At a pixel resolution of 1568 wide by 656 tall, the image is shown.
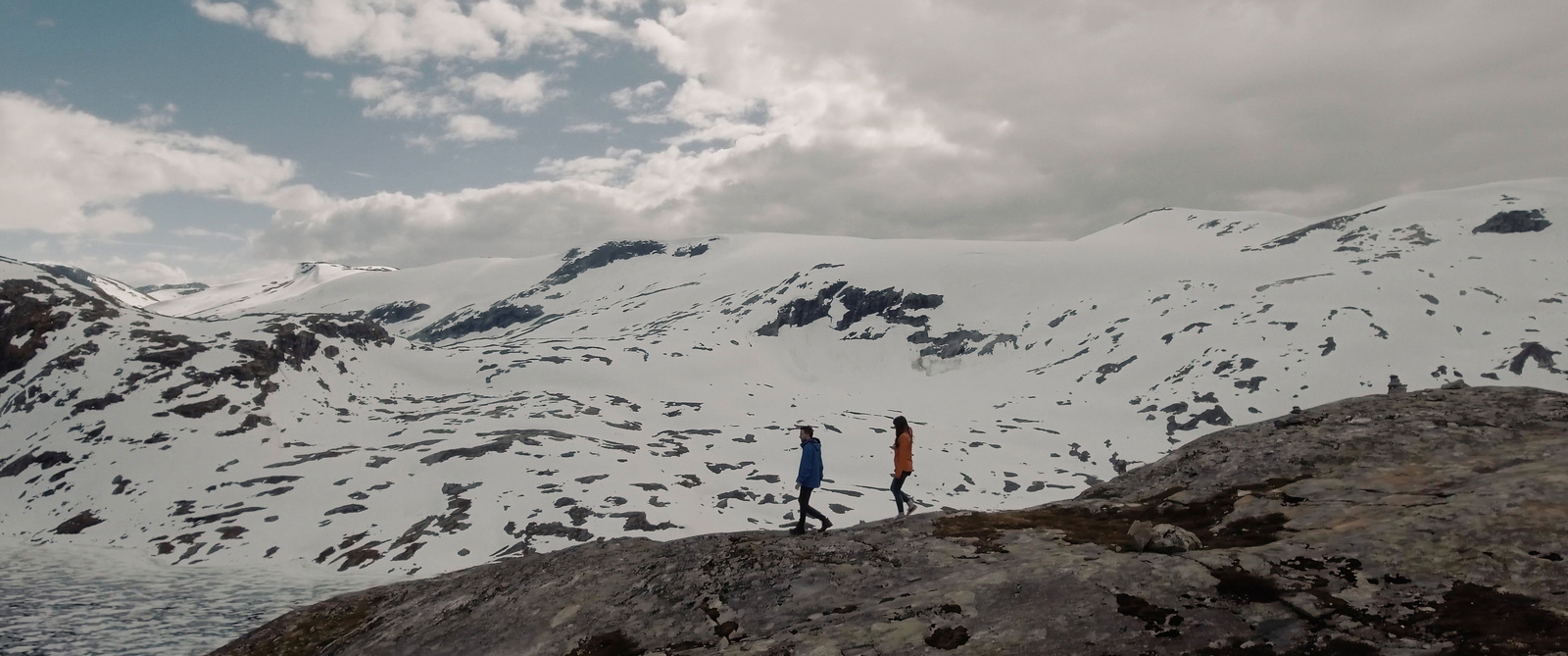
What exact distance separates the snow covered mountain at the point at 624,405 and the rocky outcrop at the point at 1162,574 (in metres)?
55.1

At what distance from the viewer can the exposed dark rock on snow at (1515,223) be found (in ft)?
535

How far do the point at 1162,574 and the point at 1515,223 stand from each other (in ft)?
730

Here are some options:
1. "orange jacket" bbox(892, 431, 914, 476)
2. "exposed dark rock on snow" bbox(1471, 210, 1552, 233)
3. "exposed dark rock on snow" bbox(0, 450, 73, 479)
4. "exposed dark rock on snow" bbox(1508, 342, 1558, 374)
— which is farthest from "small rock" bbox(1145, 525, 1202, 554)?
"exposed dark rock on snow" bbox(1471, 210, 1552, 233)

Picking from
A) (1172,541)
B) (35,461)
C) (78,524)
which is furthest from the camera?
(35,461)

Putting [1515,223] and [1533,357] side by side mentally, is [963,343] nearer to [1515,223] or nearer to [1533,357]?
[1533,357]

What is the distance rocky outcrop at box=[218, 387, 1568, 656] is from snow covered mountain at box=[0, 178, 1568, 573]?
181 ft

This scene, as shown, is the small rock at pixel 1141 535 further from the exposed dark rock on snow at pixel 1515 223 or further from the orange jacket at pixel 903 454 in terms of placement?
the exposed dark rock on snow at pixel 1515 223

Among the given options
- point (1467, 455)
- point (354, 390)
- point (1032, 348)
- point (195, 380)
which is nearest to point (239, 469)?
point (195, 380)

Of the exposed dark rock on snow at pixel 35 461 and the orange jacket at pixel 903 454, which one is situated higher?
the orange jacket at pixel 903 454

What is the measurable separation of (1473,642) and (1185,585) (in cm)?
325

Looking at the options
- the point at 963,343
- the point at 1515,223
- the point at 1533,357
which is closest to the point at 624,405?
the point at 963,343

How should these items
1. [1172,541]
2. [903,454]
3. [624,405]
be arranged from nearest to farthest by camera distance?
[1172,541] → [903,454] → [624,405]

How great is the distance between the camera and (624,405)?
125 meters

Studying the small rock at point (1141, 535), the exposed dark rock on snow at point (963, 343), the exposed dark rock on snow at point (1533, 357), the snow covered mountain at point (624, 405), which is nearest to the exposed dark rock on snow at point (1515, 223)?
the snow covered mountain at point (624, 405)
